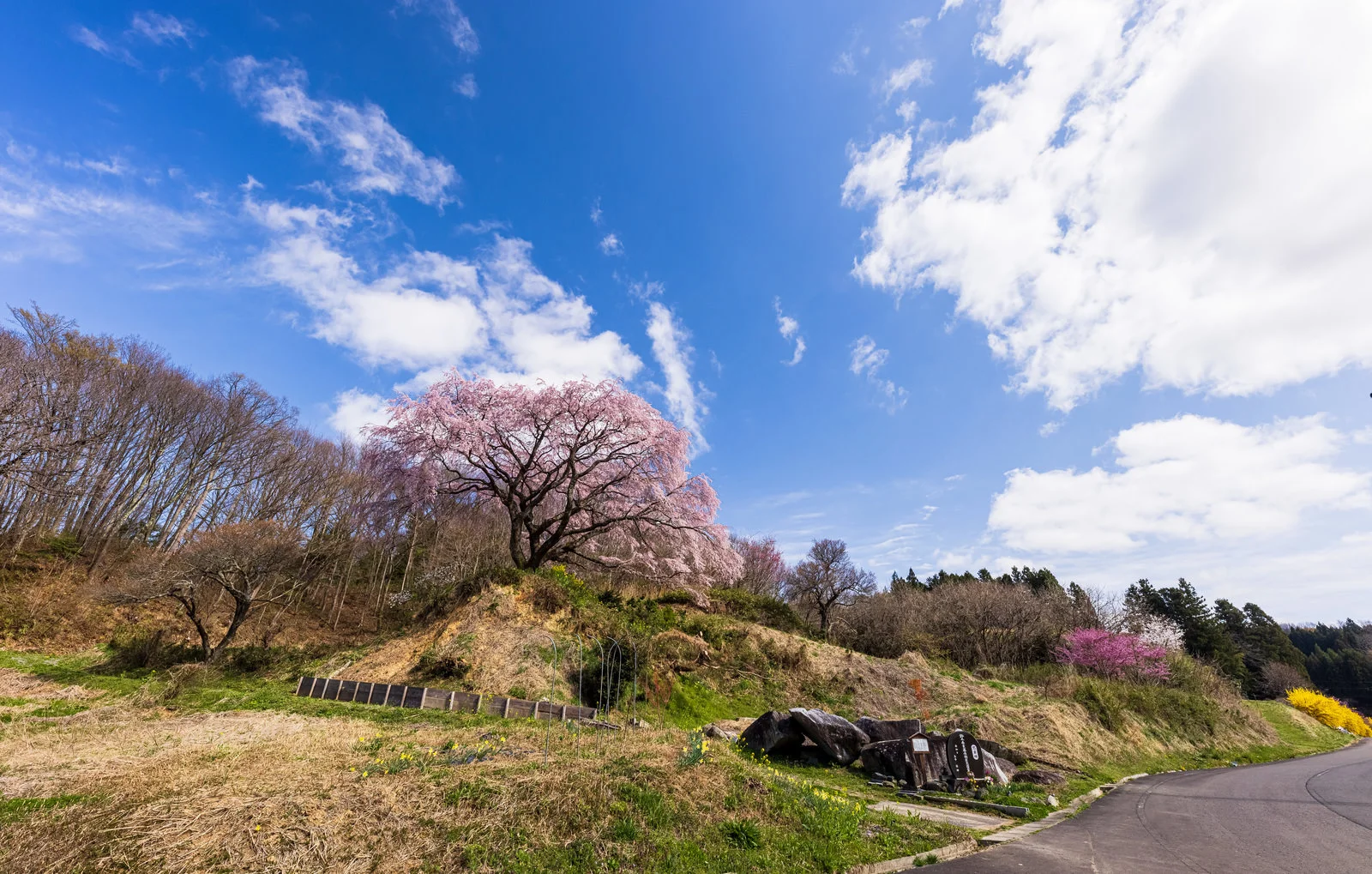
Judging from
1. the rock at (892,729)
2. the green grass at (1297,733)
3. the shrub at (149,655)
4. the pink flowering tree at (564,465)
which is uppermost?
the pink flowering tree at (564,465)

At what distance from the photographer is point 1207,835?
852 centimetres

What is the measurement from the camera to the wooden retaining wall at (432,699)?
41.3ft

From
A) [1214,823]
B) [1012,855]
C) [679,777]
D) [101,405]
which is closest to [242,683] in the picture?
[679,777]

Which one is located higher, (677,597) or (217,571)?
(677,597)

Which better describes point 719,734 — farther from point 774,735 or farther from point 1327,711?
point 1327,711

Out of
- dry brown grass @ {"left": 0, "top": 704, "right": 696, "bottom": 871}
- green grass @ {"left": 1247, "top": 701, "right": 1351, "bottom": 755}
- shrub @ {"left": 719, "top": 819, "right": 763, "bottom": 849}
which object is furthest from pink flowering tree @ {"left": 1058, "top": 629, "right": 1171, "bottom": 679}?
dry brown grass @ {"left": 0, "top": 704, "right": 696, "bottom": 871}

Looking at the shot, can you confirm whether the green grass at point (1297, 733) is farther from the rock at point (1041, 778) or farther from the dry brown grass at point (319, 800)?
the dry brown grass at point (319, 800)

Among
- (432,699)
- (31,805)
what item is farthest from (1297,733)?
(31,805)

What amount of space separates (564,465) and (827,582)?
29768mm

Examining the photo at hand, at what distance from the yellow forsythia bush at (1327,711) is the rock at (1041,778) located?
48.4 meters

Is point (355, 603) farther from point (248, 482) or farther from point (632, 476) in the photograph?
point (632, 476)

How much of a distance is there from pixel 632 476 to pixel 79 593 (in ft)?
82.1

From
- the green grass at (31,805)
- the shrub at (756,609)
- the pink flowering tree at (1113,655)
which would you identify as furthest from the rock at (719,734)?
the pink flowering tree at (1113,655)

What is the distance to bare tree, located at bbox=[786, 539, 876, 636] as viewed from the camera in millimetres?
42875
